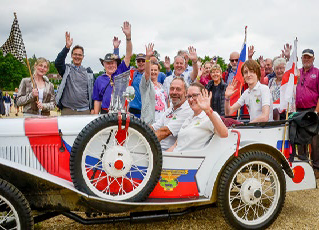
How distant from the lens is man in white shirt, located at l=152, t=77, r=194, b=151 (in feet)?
10.7

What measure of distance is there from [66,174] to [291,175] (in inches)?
99.4

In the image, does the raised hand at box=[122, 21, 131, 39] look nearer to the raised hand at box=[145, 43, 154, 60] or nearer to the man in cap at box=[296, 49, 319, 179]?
the raised hand at box=[145, 43, 154, 60]

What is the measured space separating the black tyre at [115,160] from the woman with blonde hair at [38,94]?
87.7 inches

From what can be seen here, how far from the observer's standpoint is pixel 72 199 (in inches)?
95.7

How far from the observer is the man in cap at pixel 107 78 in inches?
172

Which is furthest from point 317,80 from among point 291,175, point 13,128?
point 13,128

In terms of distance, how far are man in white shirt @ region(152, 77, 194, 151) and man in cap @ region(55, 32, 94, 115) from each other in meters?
1.87

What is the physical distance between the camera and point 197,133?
2.91 metres

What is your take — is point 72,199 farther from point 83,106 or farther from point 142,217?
point 83,106

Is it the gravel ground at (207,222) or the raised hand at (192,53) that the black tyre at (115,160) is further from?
the raised hand at (192,53)

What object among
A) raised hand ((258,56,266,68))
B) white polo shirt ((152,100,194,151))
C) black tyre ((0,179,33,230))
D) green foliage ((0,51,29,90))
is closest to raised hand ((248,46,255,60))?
raised hand ((258,56,266,68))

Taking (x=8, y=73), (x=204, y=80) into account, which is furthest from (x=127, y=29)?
(x=8, y=73)

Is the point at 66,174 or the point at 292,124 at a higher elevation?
the point at 292,124

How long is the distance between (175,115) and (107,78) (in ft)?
6.01
